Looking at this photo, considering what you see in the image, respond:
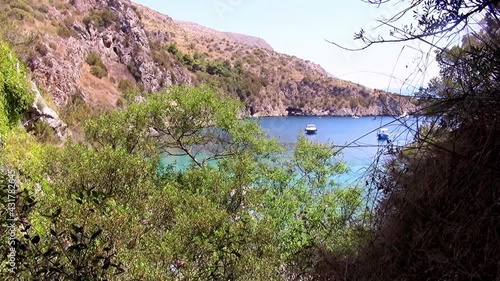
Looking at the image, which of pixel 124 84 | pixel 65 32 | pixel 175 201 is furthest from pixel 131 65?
pixel 175 201

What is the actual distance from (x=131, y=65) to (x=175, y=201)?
111 feet

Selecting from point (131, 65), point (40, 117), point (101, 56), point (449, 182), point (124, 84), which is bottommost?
point (124, 84)

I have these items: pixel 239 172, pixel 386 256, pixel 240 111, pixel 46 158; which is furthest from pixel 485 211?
pixel 240 111

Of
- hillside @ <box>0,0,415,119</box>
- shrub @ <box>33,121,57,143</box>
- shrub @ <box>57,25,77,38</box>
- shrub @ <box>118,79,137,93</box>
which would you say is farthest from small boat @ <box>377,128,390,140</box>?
shrub @ <box>118,79,137,93</box>

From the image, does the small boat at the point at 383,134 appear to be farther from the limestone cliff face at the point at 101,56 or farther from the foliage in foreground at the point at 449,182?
the limestone cliff face at the point at 101,56

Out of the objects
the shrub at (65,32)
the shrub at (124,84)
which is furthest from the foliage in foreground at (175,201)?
the shrub at (65,32)

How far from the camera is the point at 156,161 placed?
12.0m

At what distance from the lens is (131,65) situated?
39469mm

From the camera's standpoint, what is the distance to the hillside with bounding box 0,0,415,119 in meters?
25.8

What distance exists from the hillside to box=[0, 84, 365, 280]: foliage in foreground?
2.01m

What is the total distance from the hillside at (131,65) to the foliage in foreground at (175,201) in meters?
2.01

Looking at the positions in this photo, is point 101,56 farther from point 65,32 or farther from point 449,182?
point 449,182

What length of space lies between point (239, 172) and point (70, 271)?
9128 millimetres

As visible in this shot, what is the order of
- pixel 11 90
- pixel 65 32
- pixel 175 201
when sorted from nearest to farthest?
pixel 175 201
pixel 11 90
pixel 65 32
